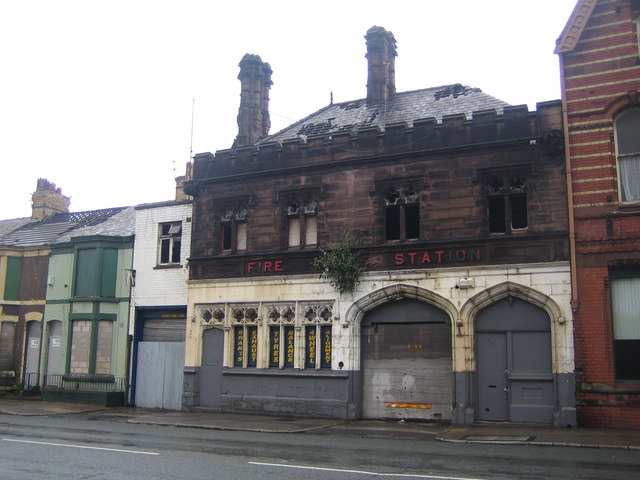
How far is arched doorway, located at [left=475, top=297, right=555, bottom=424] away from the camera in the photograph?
60.2ft

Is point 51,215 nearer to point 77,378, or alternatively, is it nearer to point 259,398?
point 77,378

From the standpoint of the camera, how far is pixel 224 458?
12.7 m

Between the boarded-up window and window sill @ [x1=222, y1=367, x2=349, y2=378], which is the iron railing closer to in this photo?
the boarded-up window

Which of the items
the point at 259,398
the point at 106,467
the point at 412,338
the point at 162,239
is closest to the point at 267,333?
the point at 259,398

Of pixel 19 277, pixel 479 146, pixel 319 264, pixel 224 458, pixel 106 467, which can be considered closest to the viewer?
pixel 106 467

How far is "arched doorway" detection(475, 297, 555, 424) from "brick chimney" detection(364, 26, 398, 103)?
10.3 metres

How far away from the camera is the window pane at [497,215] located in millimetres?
19656

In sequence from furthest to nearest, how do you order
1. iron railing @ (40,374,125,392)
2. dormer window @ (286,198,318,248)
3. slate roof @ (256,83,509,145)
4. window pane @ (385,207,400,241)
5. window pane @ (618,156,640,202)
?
1. iron railing @ (40,374,125,392)
2. slate roof @ (256,83,509,145)
3. dormer window @ (286,198,318,248)
4. window pane @ (385,207,400,241)
5. window pane @ (618,156,640,202)

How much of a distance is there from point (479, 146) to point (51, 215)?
78.0 feet

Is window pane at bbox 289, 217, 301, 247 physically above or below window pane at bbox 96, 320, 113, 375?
above

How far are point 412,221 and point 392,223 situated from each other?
0.66 m

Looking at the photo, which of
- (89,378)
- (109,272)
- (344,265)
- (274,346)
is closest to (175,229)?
(109,272)

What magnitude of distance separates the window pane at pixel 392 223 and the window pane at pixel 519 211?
3515 millimetres

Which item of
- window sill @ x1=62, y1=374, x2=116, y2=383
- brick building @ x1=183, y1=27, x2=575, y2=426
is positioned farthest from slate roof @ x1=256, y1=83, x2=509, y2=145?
window sill @ x1=62, y1=374, x2=116, y2=383
